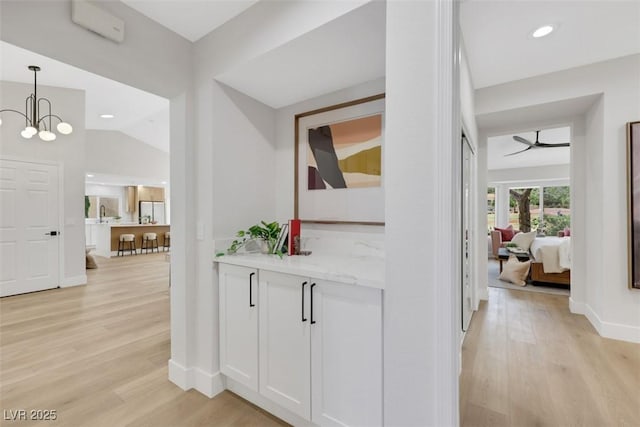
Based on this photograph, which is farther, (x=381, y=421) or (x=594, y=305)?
(x=594, y=305)

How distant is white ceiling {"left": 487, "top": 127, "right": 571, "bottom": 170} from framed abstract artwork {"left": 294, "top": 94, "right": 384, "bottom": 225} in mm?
3851

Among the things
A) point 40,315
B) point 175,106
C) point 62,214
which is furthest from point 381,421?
point 62,214

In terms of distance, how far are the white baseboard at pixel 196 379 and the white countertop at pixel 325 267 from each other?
0.81 meters

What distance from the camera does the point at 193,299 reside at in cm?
204

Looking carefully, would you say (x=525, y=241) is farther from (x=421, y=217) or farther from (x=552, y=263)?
(x=421, y=217)

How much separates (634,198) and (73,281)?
24.2ft

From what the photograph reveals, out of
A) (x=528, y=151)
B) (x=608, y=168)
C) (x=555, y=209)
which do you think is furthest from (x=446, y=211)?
(x=555, y=209)

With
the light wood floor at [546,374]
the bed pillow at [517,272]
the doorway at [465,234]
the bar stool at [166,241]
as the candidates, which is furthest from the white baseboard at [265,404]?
the bar stool at [166,241]

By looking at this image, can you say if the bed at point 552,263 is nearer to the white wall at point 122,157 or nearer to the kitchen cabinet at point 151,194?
the white wall at point 122,157

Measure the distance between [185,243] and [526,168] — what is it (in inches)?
377

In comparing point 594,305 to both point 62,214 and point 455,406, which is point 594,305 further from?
point 62,214

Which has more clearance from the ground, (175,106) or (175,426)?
(175,106)

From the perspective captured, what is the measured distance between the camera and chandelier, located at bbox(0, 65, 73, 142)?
407 centimetres

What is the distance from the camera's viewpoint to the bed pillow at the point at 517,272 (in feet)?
15.3
